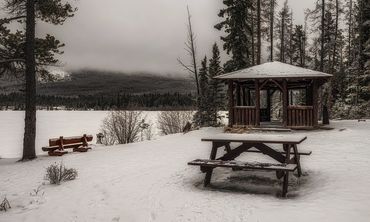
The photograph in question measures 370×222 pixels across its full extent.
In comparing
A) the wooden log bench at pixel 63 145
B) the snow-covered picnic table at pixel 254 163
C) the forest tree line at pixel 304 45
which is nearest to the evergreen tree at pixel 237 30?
the forest tree line at pixel 304 45

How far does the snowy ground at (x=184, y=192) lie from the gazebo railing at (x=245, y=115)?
749 centimetres

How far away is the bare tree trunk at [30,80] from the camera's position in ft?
47.3

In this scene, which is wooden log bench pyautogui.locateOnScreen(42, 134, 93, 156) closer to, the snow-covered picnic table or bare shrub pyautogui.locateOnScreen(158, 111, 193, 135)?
the snow-covered picnic table

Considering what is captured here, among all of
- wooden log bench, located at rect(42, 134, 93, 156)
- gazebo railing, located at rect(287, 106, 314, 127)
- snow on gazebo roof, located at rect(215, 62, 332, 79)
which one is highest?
snow on gazebo roof, located at rect(215, 62, 332, 79)

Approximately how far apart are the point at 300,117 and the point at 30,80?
43.4 feet

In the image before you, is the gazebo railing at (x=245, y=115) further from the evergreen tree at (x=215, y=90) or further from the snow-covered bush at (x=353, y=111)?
the snow-covered bush at (x=353, y=111)

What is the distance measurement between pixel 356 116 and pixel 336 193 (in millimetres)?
26323

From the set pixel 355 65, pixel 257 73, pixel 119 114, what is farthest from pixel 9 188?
pixel 355 65

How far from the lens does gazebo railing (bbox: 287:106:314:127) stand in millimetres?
19547

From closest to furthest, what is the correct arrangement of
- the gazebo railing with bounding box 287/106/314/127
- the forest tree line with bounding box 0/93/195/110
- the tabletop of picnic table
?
the tabletop of picnic table
the gazebo railing with bounding box 287/106/314/127
the forest tree line with bounding box 0/93/195/110

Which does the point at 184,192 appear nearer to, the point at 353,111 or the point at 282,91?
the point at 282,91

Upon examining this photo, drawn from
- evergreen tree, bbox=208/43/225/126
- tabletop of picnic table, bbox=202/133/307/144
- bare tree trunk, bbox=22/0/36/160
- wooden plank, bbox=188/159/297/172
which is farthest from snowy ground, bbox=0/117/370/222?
evergreen tree, bbox=208/43/225/126

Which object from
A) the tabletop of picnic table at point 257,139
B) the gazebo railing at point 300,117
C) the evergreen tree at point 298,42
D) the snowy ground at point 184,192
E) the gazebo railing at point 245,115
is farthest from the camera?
the evergreen tree at point 298,42

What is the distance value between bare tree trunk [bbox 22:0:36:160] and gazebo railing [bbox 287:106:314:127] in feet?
41.3
